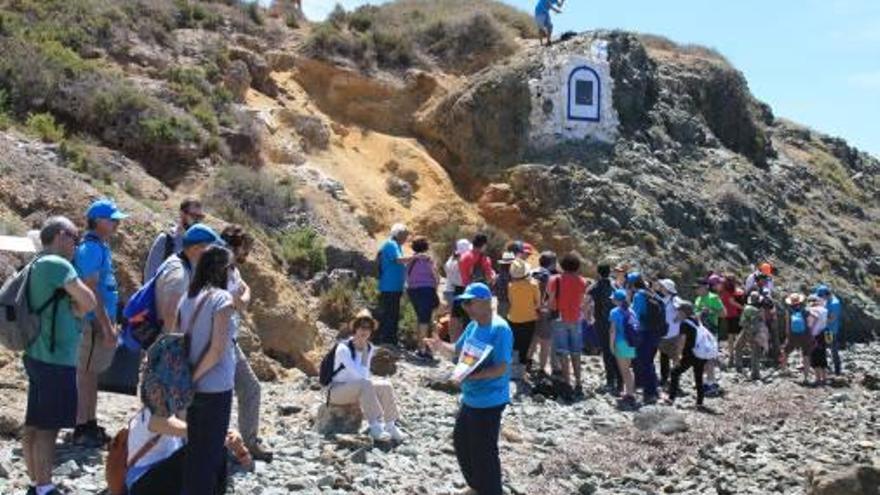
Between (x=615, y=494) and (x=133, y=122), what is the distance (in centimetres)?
1079

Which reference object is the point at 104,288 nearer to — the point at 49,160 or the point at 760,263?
the point at 49,160

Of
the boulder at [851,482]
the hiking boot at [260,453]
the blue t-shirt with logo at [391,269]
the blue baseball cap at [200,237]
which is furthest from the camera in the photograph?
the blue t-shirt with logo at [391,269]

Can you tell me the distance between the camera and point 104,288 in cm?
755

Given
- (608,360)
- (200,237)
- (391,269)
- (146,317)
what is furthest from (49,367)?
(608,360)

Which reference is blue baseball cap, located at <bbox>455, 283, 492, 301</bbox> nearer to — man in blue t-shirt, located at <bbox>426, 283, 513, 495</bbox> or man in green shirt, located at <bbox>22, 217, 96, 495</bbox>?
man in blue t-shirt, located at <bbox>426, 283, 513, 495</bbox>

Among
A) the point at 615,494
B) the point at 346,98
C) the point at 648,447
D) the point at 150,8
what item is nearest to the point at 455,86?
the point at 346,98

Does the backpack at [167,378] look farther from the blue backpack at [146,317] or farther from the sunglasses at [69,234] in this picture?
the sunglasses at [69,234]

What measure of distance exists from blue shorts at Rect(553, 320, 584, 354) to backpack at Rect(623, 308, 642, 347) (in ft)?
2.09

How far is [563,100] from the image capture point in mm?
24922

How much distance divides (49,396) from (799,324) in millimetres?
14344

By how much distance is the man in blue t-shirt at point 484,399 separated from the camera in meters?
7.30

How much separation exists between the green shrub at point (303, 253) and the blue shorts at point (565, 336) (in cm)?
441

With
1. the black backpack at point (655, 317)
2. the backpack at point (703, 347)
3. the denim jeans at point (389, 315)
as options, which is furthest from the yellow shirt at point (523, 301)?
the backpack at point (703, 347)

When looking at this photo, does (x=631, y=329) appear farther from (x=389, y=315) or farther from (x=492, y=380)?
(x=492, y=380)
